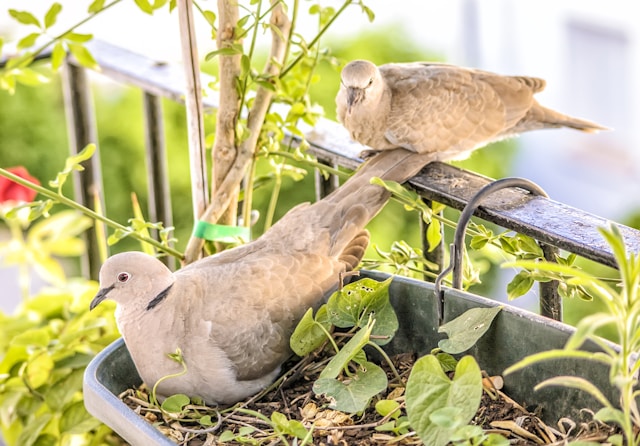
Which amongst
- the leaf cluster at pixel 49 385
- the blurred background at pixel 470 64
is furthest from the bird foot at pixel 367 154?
the blurred background at pixel 470 64

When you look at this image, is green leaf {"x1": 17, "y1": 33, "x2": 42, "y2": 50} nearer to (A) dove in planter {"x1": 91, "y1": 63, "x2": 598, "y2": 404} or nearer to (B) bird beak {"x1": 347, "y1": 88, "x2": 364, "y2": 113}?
(A) dove in planter {"x1": 91, "y1": 63, "x2": 598, "y2": 404}

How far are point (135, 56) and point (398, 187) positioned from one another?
2.76 feet

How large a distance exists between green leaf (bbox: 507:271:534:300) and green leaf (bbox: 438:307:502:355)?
0.13m

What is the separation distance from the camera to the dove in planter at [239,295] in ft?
3.87

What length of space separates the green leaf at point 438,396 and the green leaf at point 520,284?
248 mm

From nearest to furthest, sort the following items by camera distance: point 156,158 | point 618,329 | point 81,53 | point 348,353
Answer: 1. point 618,329
2. point 348,353
3. point 81,53
4. point 156,158

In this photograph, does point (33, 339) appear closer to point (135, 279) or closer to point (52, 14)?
point (135, 279)

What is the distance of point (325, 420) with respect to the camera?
1.09m

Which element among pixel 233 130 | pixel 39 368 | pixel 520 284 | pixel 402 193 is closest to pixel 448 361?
pixel 520 284

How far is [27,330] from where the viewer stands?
177cm

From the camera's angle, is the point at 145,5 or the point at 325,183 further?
the point at 325,183

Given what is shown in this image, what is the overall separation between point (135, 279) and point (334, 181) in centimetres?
45

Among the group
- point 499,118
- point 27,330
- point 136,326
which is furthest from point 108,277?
point 499,118

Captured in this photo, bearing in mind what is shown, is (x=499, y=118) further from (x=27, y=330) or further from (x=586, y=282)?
(x=27, y=330)
